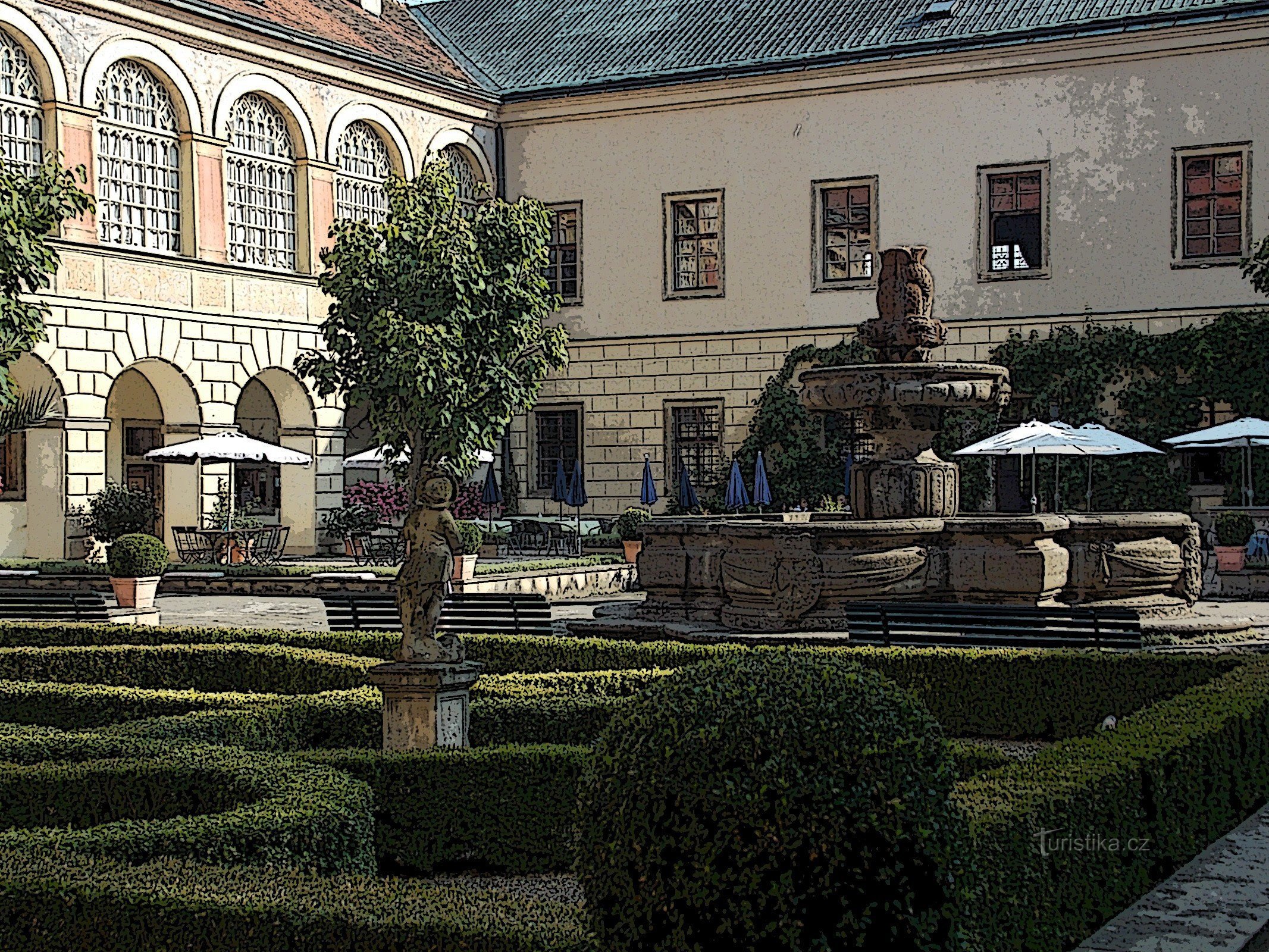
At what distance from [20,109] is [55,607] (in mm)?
11809

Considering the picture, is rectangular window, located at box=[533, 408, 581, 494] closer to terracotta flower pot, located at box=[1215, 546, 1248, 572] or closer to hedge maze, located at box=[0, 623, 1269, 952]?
terracotta flower pot, located at box=[1215, 546, 1248, 572]

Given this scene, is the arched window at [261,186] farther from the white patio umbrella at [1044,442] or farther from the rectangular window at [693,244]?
the white patio umbrella at [1044,442]

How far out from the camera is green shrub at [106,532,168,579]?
18.1 metres

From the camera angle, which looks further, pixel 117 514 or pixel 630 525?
pixel 630 525

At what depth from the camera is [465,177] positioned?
1212 inches

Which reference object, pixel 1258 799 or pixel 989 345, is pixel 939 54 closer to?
pixel 989 345

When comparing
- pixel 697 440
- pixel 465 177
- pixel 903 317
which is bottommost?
pixel 697 440

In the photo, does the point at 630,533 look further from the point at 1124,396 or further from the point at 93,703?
the point at 93,703

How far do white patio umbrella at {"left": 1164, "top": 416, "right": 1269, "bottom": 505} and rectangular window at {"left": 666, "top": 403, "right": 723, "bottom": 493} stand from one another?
7.80m

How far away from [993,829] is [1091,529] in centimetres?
916

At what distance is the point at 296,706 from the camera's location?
376 inches

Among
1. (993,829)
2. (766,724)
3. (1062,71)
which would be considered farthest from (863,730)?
(1062,71)

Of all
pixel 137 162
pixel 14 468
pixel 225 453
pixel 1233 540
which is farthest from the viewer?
pixel 14 468

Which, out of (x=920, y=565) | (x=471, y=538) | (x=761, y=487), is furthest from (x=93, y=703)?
(x=761, y=487)
